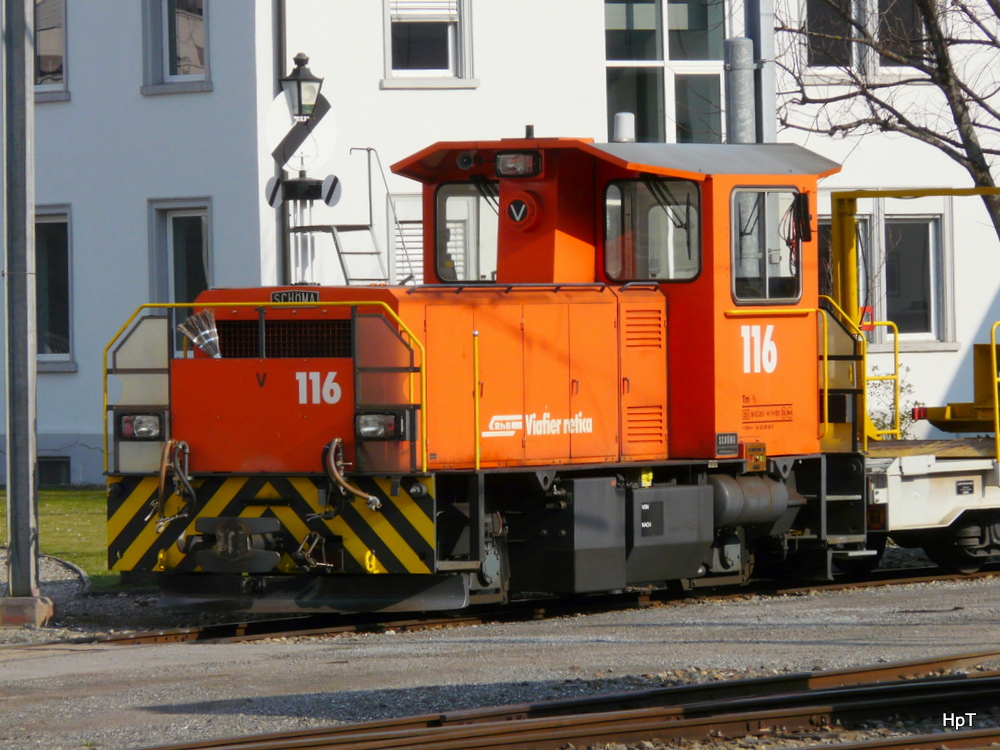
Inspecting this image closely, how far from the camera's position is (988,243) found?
19469 mm

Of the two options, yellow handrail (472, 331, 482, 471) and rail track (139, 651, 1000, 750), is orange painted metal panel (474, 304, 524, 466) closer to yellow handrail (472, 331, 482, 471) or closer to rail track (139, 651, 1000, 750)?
yellow handrail (472, 331, 482, 471)

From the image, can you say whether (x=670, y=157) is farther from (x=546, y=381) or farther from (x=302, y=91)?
(x=302, y=91)

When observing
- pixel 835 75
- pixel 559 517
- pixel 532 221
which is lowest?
pixel 559 517

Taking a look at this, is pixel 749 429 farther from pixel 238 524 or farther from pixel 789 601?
pixel 238 524

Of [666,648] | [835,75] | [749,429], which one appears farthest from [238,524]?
[835,75]

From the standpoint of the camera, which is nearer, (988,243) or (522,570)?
(522,570)

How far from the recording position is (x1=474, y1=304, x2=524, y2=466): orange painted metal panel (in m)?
9.34

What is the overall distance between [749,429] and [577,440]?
136 cm

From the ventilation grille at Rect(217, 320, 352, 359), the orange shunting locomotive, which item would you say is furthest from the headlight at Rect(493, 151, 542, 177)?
the ventilation grille at Rect(217, 320, 352, 359)

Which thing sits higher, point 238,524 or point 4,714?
point 238,524

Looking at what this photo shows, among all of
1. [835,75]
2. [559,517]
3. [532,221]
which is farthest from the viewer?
[835,75]

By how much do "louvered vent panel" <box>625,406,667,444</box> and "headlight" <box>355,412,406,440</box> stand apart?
6.14 ft

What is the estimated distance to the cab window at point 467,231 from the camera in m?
10.6

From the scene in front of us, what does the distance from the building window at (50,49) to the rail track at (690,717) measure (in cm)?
1363
